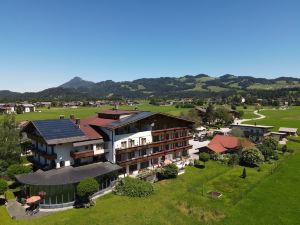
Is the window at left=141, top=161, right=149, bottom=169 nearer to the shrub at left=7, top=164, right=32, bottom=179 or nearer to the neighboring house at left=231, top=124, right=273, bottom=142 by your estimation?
the shrub at left=7, top=164, right=32, bottom=179

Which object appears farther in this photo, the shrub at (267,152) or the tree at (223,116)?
the tree at (223,116)

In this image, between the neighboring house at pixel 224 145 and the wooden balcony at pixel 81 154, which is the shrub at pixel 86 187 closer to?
the wooden balcony at pixel 81 154

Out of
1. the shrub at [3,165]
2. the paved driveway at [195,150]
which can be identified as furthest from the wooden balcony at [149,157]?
the shrub at [3,165]

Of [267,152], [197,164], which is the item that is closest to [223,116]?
[267,152]

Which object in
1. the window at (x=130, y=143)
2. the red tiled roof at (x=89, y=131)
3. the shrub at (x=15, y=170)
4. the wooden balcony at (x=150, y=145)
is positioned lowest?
the shrub at (x=15, y=170)

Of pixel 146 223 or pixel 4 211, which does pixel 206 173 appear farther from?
pixel 4 211

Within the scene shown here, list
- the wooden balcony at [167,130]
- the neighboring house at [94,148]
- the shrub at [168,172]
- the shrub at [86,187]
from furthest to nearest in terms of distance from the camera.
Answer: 1. the wooden balcony at [167,130]
2. the shrub at [168,172]
3. the neighboring house at [94,148]
4. the shrub at [86,187]
